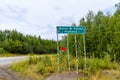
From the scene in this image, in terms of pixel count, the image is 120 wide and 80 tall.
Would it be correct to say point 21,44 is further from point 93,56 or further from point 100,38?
point 93,56

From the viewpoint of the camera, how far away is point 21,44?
8319cm

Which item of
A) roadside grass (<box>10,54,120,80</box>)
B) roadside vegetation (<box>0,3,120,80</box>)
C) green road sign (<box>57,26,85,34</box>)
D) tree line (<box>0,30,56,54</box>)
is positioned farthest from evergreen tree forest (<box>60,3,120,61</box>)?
tree line (<box>0,30,56,54</box>)

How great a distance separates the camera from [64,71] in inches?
883

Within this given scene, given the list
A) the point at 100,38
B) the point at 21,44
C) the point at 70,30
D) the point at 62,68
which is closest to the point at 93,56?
the point at 62,68

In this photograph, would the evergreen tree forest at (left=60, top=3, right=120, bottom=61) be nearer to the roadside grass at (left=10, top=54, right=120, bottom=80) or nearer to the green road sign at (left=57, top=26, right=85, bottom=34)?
the roadside grass at (left=10, top=54, right=120, bottom=80)

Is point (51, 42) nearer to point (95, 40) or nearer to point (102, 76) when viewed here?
point (95, 40)

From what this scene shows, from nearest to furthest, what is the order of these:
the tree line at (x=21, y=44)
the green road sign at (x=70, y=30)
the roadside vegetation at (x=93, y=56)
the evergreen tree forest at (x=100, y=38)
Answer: the roadside vegetation at (x=93, y=56)
the green road sign at (x=70, y=30)
the evergreen tree forest at (x=100, y=38)
the tree line at (x=21, y=44)

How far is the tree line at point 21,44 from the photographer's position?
252ft

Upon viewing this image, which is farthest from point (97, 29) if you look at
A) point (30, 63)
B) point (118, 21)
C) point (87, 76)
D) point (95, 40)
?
point (87, 76)

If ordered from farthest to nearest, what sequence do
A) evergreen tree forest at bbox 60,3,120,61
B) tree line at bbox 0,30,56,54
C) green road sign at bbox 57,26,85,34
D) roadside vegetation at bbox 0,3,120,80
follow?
tree line at bbox 0,30,56,54 → evergreen tree forest at bbox 60,3,120,61 → green road sign at bbox 57,26,85,34 → roadside vegetation at bbox 0,3,120,80

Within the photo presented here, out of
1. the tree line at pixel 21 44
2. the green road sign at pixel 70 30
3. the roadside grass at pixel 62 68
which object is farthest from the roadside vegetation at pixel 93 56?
the green road sign at pixel 70 30

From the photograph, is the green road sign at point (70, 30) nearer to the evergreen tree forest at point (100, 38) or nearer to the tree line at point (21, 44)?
the evergreen tree forest at point (100, 38)

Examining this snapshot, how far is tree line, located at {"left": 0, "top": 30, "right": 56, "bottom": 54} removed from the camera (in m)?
76.8

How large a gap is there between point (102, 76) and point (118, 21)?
55.2 feet
